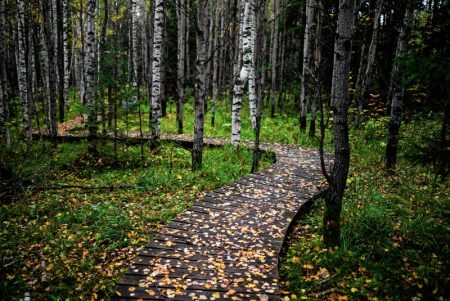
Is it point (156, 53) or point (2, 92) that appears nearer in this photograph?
point (2, 92)

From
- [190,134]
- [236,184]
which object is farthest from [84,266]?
[190,134]

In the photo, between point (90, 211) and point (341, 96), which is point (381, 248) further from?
point (90, 211)

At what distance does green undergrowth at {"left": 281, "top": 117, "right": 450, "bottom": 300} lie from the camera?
3518 mm

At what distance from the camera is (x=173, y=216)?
659cm

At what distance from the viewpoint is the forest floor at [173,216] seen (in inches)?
164

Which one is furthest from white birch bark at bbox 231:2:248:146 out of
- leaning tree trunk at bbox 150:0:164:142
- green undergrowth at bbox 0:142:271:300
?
leaning tree trunk at bbox 150:0:164:142

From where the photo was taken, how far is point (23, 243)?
18.7 ft

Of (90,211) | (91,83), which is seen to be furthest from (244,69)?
(90,211)

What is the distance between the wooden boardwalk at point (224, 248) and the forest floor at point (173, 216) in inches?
17.3

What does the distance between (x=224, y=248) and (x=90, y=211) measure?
3.61m

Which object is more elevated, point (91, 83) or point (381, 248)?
point (91, 83)

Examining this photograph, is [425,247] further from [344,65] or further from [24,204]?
[24,204]

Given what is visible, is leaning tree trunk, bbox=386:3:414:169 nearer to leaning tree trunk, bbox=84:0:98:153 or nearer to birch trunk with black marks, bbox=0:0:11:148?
leaning tree trunk, bbox=84:0:98:153

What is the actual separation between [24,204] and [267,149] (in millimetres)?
7786
